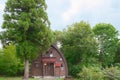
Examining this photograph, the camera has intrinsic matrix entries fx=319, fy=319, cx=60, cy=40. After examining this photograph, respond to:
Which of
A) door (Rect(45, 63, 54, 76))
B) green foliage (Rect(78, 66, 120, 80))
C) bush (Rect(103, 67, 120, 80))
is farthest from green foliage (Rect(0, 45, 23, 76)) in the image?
bush (Rect(103, 67, 120, 80))

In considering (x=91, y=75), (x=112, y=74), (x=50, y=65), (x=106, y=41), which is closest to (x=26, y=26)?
(x=91, y=75)

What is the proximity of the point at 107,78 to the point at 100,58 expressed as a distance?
18820 millimetres

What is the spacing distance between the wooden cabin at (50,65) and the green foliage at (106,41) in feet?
28.7

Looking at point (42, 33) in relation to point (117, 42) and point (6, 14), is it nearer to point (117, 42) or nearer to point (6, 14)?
point (6, 14)

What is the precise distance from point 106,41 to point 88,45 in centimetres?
790

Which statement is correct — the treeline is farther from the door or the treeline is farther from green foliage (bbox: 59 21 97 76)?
the door

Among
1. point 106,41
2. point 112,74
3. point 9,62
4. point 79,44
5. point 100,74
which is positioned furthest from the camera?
point 106,41

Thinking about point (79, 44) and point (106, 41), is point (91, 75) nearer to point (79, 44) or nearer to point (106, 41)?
point (79, 44)

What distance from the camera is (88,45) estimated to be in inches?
1858

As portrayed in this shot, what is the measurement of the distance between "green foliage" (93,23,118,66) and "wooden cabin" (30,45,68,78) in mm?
8752

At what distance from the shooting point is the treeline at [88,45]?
4741 cm

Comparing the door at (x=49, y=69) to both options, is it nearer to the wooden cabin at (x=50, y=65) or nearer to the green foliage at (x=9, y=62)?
the wooden cabin at (x=50, y=65)

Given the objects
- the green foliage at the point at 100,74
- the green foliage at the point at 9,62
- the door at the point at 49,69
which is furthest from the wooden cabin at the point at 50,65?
the green foliage at the point at 100,74

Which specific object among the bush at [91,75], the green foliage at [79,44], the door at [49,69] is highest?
the green foliage at [79,44]
